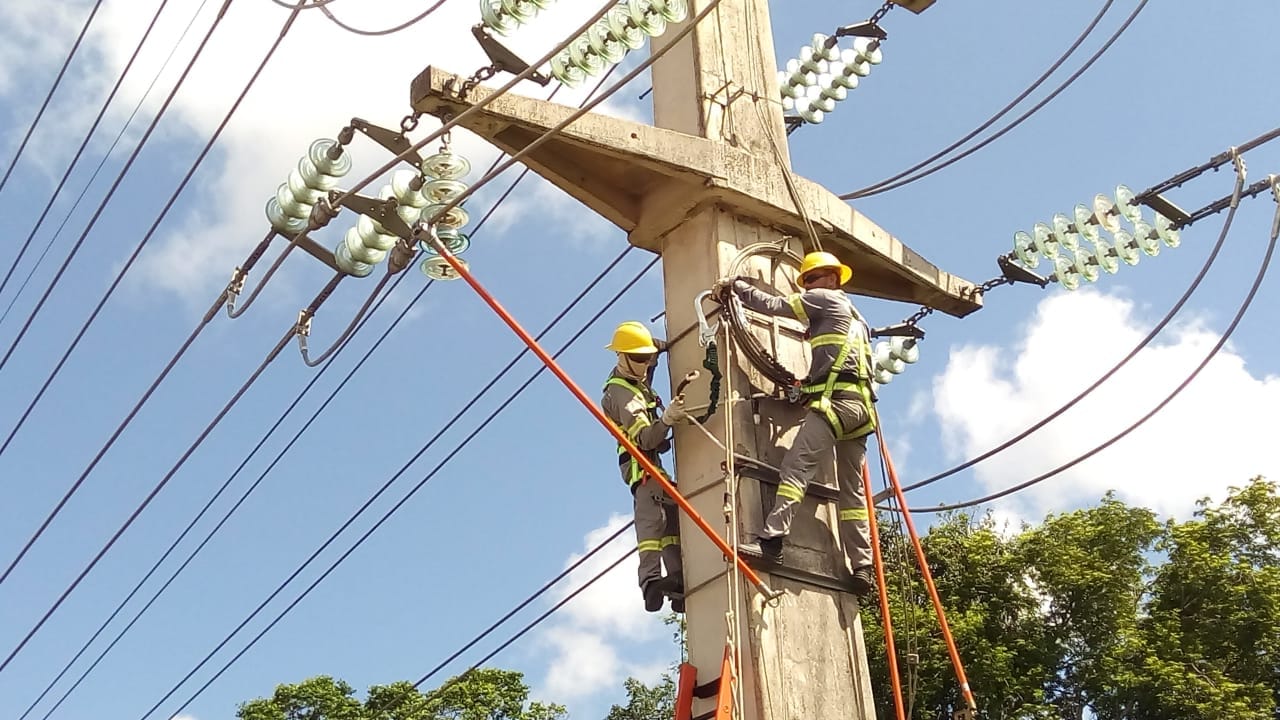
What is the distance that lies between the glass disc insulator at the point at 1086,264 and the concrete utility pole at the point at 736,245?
694mm

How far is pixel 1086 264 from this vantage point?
7.45 meters

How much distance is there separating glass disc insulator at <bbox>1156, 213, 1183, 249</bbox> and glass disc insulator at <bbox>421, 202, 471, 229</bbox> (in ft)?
12.0

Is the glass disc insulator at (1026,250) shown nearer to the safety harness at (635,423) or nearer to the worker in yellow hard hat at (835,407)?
the worker in yellow hard hat at (835,407)

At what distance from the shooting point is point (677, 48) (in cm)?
674

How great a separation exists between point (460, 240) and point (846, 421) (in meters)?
1.92

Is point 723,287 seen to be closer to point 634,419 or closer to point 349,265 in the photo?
point 634,419

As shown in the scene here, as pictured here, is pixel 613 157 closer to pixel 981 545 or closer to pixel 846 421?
pixel 846 421

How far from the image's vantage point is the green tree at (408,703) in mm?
25219

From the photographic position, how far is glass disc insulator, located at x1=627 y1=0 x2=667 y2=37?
258 inches

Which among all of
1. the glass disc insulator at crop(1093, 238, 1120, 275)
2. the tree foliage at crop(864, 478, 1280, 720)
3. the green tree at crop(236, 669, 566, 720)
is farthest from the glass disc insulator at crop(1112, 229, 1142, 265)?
the green tree at crop(236, 669, 566, 720)

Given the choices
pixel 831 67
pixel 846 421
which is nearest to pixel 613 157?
pixel 846 421

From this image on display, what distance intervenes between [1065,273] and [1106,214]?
395mm

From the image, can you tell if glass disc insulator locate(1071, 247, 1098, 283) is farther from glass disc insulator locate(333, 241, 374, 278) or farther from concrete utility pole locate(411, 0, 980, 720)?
glass disc insulator locate(333, 241, 374, 278)

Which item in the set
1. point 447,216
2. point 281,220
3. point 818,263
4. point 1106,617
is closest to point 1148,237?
point 818,263
